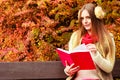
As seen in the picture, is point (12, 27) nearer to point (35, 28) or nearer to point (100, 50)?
point (35, 28)

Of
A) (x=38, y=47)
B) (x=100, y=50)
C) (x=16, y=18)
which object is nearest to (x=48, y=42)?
(x=38, y=47)

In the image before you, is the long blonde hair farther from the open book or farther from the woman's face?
the open book

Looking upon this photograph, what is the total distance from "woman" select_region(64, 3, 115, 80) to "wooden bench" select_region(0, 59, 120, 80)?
59 cm

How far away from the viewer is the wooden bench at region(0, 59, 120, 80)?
13.2ft

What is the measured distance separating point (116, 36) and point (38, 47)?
0.81 metres

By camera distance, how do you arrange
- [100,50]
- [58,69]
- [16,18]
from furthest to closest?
[16,18], [58,69], [100,50]

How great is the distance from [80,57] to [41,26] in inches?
53.9

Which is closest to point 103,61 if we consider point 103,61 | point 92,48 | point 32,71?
point 103,61

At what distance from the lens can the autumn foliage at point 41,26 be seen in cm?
449

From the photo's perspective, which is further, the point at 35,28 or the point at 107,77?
the point at 35,28

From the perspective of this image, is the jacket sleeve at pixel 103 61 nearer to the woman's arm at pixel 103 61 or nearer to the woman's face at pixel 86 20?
the woman's arm at pixel 103 61

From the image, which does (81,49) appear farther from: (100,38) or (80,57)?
(100,38)

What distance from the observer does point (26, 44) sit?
14.8 ft

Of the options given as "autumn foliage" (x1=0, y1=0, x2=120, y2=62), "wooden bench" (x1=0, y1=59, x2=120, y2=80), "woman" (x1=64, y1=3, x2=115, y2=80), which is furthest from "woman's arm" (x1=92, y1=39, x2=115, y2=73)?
"autumn foliage" (x1=0, y1=0, x2=120, y2=62)
